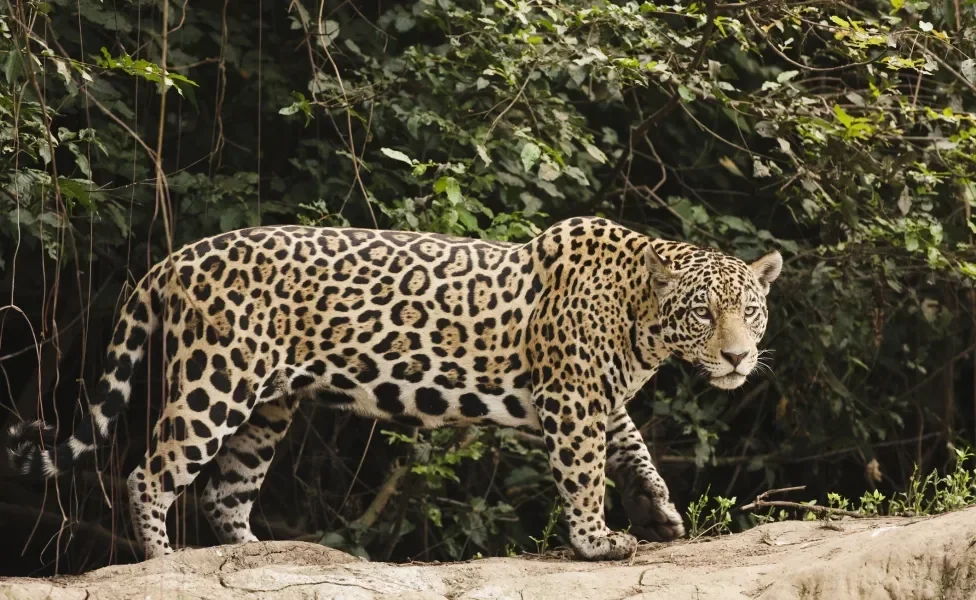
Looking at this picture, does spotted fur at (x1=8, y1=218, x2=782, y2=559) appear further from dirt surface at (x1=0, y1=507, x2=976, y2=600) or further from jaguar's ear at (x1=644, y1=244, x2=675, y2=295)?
dirt surface at (x1=0, y1=507, x2=976, y2=600)

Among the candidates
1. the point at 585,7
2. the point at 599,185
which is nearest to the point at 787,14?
the point at 585,7

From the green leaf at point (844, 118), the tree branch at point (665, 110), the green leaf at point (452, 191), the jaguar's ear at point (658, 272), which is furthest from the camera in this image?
the green leaf at point (844, 118)

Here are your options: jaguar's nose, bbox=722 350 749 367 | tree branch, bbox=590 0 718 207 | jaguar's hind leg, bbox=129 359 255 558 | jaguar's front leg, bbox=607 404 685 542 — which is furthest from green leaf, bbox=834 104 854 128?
jaguar's hind leg, bbox=129 359 255 558

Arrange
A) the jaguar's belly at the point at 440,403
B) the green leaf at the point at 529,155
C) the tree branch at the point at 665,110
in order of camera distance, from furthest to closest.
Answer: the tree branch at the point at 665,110 < the green leaf at the point at 529,155 < the jaguar's belly at the point at 440,403

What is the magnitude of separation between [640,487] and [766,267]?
121 centimetres

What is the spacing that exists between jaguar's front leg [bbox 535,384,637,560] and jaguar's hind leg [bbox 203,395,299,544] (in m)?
1.32

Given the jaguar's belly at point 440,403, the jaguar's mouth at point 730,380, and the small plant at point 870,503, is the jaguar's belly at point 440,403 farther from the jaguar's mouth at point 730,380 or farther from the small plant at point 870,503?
the small plant at point 870,503

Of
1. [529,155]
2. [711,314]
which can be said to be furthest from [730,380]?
[529,155]

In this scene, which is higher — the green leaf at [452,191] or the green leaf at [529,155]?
the green leaf at [529,155]

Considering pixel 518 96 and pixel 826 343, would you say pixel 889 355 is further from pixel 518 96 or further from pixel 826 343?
pixel 518 96

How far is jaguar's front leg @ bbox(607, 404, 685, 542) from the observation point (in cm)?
666

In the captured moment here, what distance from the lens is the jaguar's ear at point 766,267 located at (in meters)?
6.59

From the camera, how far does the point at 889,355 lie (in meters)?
9.73

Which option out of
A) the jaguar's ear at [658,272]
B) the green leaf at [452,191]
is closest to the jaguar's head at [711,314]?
the jaguar's ear at [658,272]
